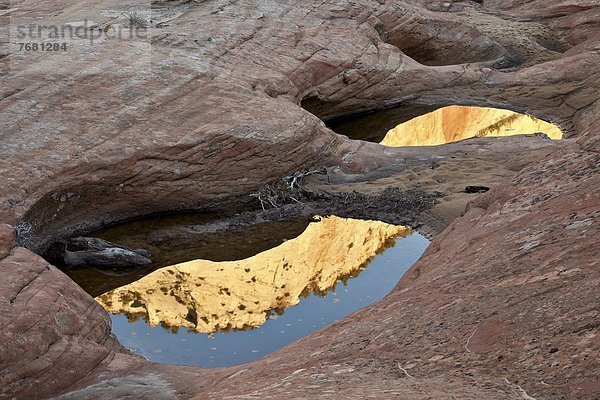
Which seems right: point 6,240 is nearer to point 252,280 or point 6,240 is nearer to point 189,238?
point 252,280

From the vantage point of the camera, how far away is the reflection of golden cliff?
10.7 metres

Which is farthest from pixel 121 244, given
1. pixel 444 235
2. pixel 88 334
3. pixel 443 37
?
pixel 443 37

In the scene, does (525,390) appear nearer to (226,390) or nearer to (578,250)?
(578,250)

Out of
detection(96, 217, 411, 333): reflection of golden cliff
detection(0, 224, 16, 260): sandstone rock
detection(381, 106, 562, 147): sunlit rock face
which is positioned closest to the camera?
detection(0, 224, 16, 260): sandstone rock

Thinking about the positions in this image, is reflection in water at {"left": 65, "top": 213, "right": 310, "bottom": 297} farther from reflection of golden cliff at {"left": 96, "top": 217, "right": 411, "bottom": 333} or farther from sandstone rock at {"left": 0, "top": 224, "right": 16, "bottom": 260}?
sandstone rock at {"left": 0, "top": 224, "right": 16, "bottom": 260}

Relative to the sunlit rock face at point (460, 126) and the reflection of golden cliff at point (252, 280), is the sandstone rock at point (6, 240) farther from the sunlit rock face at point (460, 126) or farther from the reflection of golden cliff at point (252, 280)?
the sunlit rock face at point (460, 126)

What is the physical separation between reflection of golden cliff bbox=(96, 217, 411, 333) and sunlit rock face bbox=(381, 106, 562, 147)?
17.3 feet

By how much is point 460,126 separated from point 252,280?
27.3ft

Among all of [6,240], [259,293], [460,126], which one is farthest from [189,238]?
[460,126]

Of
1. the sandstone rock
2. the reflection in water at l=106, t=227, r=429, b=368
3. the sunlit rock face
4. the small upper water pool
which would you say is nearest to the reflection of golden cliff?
the small upper water pool

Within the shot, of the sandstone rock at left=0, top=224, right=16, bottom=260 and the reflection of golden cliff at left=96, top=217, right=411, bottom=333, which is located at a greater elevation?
the sandstone rock at left=0, top=224, right=16, bottom=260

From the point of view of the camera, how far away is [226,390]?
22.5 feet

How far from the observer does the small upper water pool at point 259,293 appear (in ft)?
32.9

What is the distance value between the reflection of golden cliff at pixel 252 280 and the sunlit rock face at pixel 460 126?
207 inches
